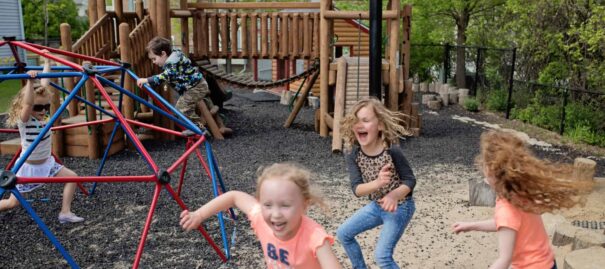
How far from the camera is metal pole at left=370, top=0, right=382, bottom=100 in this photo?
565 centimetres

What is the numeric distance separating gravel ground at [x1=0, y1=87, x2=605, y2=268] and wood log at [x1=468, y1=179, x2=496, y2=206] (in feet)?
0.45

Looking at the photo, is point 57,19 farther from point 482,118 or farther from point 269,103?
point 482,118

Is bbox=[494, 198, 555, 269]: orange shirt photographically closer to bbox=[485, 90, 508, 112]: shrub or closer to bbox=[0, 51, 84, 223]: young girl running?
bbox=[0, 51, 84, 223]: young girl running

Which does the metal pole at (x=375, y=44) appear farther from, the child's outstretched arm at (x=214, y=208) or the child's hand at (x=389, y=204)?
the child's outstretched arm at (x=214, y=208)

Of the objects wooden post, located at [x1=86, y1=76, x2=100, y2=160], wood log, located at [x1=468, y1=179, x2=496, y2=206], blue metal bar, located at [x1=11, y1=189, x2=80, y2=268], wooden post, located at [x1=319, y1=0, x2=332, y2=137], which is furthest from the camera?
wooden post, located at [x1=319, y1=0, x2=332, y2=137]

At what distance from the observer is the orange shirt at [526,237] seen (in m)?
2.59

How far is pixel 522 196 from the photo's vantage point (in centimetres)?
262

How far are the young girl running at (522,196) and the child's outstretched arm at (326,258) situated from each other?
2.66 feet

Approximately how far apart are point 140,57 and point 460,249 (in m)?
6.25

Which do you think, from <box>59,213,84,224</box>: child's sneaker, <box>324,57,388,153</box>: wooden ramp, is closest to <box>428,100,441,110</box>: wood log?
<box>324,57,388,153</box>: wooden ramp

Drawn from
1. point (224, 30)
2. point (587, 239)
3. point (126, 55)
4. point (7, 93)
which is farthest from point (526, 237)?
point (7, 93)

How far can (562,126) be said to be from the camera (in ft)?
34.1

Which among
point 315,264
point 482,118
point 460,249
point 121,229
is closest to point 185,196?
point 121,229

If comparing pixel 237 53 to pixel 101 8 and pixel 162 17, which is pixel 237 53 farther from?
pixel 101 8
